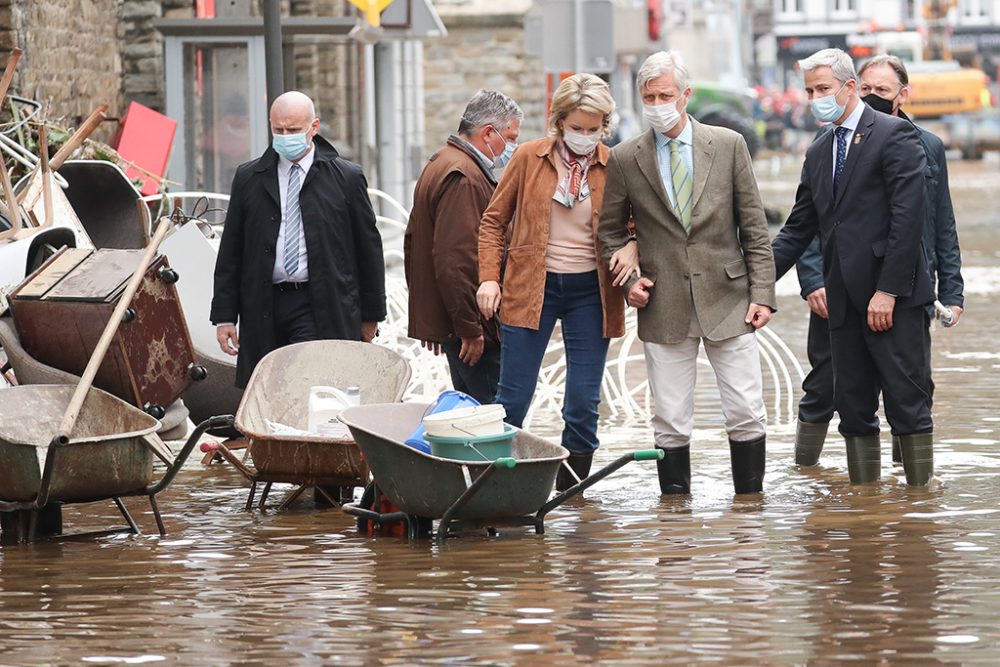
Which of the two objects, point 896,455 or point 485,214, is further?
point 896,455

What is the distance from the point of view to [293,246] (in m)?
9.26

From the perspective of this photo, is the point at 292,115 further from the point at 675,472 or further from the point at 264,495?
the point at 675,472

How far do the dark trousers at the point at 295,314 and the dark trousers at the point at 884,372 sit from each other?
2149 millimetres

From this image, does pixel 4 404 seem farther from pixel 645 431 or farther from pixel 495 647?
pixel 645 431

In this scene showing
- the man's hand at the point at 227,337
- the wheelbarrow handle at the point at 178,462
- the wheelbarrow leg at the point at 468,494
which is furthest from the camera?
the man's hand at the point at 227,337

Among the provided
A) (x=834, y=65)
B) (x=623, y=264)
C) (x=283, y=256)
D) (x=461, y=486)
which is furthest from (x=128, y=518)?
(x=834, y=65)

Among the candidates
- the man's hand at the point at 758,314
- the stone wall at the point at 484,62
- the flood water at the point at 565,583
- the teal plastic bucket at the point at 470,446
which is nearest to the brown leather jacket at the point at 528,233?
the man's hand at the point at 758,314

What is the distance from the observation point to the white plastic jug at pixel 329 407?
8750 millimetres

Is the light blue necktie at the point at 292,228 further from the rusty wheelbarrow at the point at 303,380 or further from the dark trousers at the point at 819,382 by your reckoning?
the dark trousers at the point at 819,382

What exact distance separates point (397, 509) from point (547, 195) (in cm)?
140

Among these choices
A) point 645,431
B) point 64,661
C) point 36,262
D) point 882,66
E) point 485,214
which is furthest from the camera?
point 645,431

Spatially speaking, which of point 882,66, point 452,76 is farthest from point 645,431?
point 452,76

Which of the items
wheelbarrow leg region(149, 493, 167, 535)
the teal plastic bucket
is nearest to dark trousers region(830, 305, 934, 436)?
the teal plastic bucket

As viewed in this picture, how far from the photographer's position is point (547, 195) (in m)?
8.73
